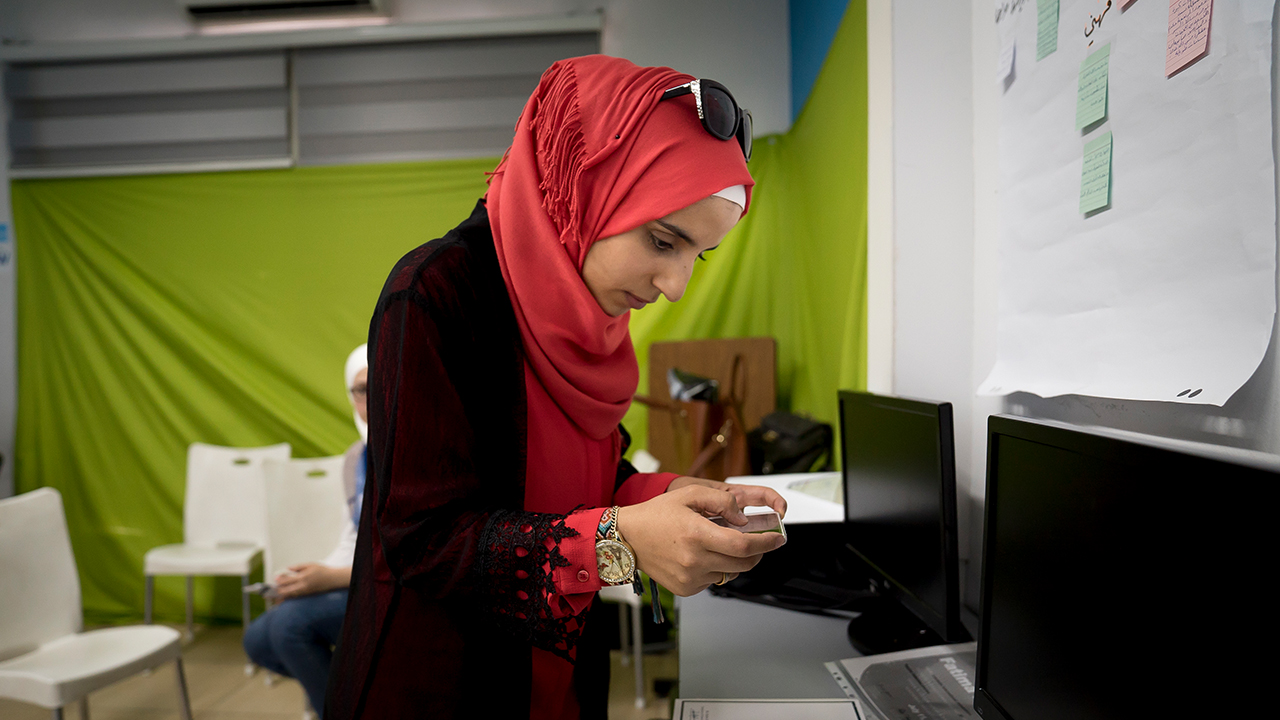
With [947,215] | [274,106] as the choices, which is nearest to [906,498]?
[947,215]

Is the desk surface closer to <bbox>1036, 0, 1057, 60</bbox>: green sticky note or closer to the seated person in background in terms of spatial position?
<bbox>1036, 0, 1057, 60</bbox>: green sticky note

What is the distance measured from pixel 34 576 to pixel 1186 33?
2.67m

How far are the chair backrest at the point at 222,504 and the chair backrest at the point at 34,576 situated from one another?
96 centimetres

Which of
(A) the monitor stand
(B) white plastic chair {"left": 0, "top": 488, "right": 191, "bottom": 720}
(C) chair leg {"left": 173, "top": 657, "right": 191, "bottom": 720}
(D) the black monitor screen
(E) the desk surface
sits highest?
(D) the black monitor screen

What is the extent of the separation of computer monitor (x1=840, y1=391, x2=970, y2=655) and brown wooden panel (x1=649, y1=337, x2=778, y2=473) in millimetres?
1319

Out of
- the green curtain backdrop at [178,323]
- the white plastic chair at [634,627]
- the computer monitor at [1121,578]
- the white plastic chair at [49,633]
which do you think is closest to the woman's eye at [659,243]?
the computer monitor at [1121,578]

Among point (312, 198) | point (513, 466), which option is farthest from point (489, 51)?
point (513, 466)

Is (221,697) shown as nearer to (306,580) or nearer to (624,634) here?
(306,580)

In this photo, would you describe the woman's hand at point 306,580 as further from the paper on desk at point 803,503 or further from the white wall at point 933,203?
A: the white wall at point 933,203

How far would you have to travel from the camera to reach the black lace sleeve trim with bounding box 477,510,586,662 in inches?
25.8

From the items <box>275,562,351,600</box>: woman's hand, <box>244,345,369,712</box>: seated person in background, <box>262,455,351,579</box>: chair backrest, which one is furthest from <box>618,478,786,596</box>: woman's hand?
<box>262,455,351,579</box>: chair backrest

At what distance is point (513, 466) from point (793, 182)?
2.36 metres

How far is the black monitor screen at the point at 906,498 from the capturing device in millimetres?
896

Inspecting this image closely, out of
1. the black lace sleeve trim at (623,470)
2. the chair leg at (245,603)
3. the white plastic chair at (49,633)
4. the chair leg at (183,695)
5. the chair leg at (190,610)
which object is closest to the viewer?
the black lace sleeve trim at (623,470)
